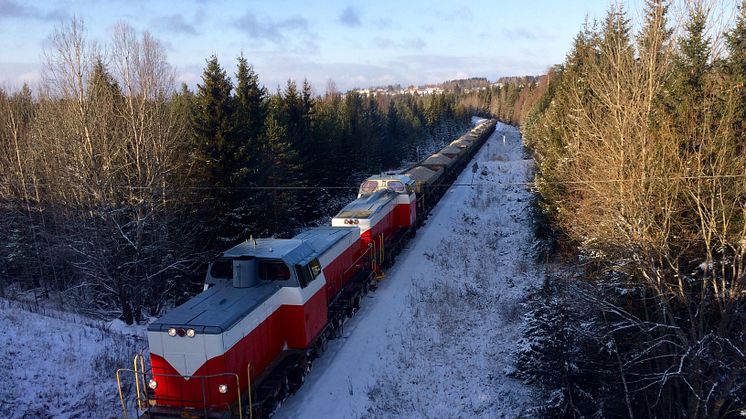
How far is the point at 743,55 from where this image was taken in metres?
10.0

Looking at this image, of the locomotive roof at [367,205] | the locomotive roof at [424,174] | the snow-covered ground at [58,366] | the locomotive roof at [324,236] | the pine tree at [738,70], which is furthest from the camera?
the locomotive roof at [424,174]

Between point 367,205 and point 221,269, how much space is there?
10.7m

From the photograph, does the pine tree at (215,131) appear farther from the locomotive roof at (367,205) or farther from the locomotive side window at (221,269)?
the locomotive side window at (221,269)

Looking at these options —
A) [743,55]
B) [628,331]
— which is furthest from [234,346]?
[743,55]

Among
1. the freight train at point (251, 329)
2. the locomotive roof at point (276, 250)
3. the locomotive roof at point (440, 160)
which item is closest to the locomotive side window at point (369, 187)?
the freight train at point (251, 329)

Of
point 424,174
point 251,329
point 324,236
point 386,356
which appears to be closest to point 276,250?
point 251,329

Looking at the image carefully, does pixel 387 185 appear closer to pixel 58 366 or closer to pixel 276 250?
pixel 276 250

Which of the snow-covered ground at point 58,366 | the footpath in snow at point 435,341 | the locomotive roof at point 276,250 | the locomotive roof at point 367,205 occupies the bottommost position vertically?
→ the footpath in snow at point 435,341

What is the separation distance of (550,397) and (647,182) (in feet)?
17.5

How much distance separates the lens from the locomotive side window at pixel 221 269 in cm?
1142

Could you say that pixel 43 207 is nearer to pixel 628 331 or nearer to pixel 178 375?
pixel 178 375

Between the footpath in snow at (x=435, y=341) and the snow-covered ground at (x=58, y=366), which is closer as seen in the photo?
the snow-covered ground at (x=58, y=366)

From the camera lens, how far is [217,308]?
977 cm

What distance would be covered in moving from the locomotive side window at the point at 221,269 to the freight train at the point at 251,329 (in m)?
0.02
